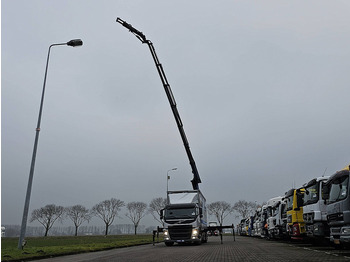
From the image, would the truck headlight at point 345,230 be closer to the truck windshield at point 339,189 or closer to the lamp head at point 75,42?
the truck windshield at point 339,189

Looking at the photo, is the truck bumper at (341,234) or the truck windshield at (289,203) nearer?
the truck bumper at (341,234)

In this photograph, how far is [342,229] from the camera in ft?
37.2

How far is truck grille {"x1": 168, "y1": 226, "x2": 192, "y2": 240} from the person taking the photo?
70.7ft

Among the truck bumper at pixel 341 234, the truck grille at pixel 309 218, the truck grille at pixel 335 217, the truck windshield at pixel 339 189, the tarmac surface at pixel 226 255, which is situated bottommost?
the tarmac surface at pixel 226 255

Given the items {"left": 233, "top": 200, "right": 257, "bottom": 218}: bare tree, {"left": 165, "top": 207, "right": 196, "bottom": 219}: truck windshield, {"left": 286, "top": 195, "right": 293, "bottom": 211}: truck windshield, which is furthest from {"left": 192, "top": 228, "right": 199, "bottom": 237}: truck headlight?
{"left": 233, "top": 200, "right": 257, "bottom": 218}: bare tree

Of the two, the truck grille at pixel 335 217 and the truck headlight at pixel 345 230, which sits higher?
the truck grille at pixel 335 217

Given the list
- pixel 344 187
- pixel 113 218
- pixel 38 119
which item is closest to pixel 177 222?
pixel 38 119

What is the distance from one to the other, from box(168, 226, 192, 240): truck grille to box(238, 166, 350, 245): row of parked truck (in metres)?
6.03

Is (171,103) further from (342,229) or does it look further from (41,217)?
(41,217)

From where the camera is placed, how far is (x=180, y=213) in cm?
2205

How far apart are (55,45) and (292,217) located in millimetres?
15935

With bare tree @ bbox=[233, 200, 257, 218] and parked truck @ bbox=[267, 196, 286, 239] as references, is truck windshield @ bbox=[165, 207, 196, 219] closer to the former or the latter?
parked truck @ bbox=[267, 196, 286, 239]

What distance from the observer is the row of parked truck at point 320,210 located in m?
11.7

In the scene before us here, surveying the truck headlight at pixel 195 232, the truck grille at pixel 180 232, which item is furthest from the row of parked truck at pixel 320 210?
the truck grille at pixel 180 232
